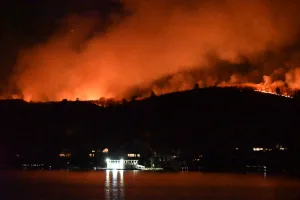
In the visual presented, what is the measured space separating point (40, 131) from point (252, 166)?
65.8 m

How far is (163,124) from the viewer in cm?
16050

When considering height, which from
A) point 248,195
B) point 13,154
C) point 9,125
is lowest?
point 248,195

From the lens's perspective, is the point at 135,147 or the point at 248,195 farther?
the point at 135,147

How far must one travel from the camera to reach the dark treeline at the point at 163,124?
5290 inches

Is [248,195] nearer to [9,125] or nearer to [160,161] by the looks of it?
[160,161]

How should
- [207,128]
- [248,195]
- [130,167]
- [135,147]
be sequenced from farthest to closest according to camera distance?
[207,128] < [135,147] < [130,167] < [248,195]

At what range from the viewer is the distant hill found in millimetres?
137500

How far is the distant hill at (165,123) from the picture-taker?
5413 inches

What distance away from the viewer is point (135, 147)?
131 m

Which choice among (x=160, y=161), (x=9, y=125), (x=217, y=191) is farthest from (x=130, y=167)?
(x=217, y=191)

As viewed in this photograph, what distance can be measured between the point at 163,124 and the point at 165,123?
1.75 meters

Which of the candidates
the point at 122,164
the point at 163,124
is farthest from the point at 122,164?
the point at 163,124

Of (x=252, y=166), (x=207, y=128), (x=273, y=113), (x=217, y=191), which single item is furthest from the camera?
(x=273, y=113)

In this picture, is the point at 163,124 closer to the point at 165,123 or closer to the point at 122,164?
the point at 165,123
